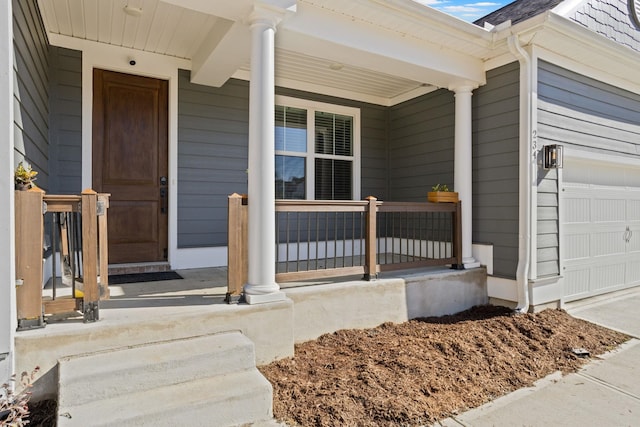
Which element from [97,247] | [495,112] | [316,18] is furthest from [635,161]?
[97,247]

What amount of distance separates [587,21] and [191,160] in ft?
16.1

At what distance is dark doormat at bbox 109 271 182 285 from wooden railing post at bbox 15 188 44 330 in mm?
1417

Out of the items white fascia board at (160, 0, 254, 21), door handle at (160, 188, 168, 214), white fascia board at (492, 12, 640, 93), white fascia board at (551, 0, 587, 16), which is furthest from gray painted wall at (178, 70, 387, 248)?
white fascia board at (551, 0, 587, 16)

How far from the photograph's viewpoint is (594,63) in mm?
4570

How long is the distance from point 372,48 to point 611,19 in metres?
3.52

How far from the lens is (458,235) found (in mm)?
4371

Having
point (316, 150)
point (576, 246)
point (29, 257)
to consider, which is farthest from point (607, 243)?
point (29, 257)

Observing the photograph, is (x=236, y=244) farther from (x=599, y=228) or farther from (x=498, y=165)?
(x=599, y=228)

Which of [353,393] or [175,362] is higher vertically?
[175,362]

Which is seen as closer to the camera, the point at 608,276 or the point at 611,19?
the point at 611,19

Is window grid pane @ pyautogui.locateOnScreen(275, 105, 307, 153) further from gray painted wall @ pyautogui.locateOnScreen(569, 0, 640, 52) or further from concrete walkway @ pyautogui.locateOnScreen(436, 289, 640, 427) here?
concrete walkway @ pyautogui.locateOnScreen(436, 289, 640, 427)

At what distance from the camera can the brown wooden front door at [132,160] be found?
4.21 metres

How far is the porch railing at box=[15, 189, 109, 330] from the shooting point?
7.38ft

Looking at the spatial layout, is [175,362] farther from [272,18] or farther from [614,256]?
[614,256]
